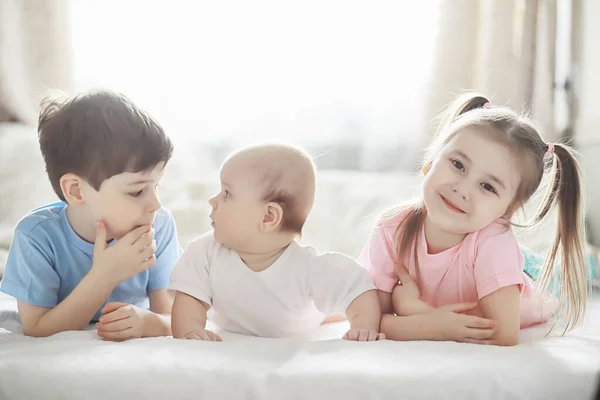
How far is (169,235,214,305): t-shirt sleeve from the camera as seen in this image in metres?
1.13

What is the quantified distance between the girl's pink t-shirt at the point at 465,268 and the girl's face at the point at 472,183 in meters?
0.04

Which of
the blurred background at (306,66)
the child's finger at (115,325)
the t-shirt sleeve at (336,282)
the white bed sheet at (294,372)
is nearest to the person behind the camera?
the white bed sheet at (294,372)

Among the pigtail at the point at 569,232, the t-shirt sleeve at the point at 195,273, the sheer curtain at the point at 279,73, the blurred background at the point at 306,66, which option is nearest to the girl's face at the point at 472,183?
the pigtail at the point at 569,232

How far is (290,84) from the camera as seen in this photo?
230cm

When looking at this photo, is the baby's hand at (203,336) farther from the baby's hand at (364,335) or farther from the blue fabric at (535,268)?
the blue fabric at (535,268)

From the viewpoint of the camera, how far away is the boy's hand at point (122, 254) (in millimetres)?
1118

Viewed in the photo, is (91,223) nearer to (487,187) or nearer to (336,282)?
(336,282)

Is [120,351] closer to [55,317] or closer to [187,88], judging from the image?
[55,317]

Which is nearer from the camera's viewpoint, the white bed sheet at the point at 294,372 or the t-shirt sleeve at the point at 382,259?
the white bed sheet at the point at 294,372

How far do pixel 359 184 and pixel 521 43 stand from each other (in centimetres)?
77

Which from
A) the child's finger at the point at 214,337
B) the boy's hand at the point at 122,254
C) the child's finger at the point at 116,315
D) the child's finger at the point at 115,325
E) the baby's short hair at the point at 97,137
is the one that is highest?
the baby's short hair at the point at 97,137

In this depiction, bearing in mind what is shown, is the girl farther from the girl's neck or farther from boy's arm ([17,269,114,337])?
boy's arm ([17,269,114,337])

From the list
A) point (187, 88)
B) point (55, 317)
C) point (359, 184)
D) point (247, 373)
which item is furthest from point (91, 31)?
point (247, 373)

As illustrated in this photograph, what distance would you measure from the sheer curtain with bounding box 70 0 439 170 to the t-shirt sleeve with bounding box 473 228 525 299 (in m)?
1.19
